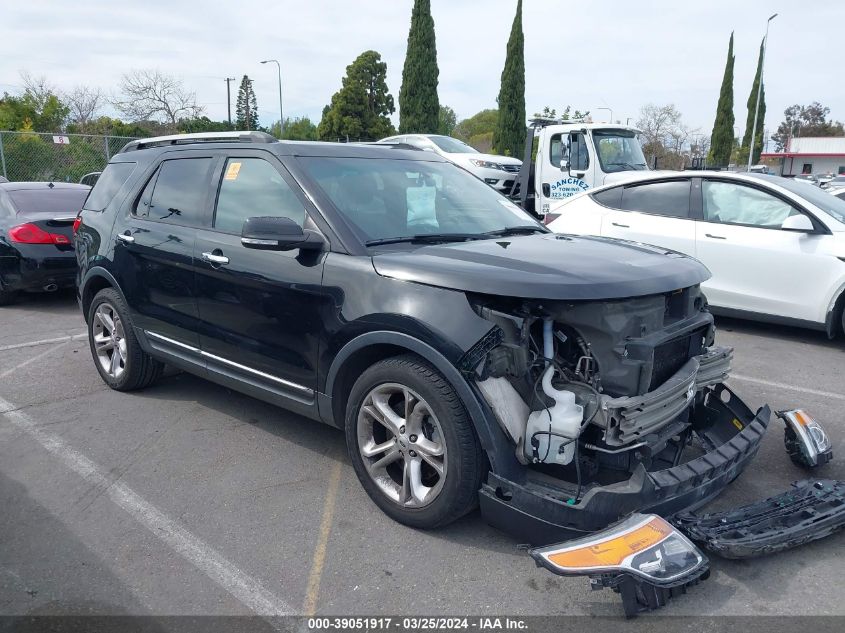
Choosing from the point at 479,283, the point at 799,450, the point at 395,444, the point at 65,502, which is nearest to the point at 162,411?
the point at 65,502

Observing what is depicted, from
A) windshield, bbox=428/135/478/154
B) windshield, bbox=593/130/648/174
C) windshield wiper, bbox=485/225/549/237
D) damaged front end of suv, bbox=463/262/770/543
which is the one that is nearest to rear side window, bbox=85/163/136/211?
windshield wiper, bbox=485/225/549/237

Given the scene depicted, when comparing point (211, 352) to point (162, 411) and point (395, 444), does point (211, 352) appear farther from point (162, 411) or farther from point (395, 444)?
point (395, 444)

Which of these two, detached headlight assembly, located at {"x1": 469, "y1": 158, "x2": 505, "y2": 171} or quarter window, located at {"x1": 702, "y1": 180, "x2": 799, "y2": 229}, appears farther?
detached headlight assembly, located at {"x1": 469, "y1": 158, "x2": 505, "y2": 171}

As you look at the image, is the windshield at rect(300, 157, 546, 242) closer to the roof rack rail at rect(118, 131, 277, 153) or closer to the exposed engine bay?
the roof rack rail at rect(118, 131, 277, 153)

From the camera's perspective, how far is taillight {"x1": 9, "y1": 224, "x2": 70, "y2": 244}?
26.8 feet

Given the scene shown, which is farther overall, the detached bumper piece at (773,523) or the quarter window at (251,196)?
the quarter window at (251,196)

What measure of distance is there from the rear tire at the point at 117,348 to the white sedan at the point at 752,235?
5.13m

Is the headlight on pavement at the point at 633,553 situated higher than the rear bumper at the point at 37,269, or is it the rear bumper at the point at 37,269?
the rear bumper at the point at 37,269

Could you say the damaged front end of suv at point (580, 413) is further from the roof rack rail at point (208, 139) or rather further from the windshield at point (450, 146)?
the windshield at point (450, 146)

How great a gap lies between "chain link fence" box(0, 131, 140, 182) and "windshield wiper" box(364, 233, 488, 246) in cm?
1797

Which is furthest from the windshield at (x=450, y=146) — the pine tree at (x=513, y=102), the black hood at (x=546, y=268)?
the pine tree at (x=513, y=102)

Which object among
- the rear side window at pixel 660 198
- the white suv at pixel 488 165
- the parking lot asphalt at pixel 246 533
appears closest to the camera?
the parking lot asphalt at pixel 246 533

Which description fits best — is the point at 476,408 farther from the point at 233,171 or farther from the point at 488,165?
the point at 488,165

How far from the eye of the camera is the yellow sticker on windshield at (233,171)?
4211 millimetres
